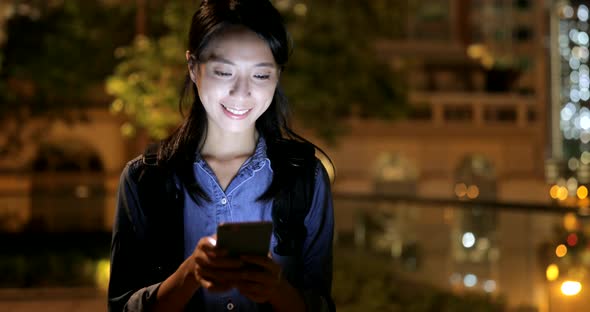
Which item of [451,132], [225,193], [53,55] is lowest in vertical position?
[451,132]

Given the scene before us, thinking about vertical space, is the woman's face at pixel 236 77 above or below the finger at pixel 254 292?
above

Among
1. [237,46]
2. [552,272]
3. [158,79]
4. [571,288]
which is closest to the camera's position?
[237,46]

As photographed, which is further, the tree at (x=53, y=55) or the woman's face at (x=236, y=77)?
the tree at (x=53, y=55)

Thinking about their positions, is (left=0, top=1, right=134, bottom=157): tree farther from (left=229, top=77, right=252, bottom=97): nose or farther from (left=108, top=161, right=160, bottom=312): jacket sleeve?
(left=229, top=77, right=252, bottom=97): nose

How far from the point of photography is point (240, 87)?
2.31m

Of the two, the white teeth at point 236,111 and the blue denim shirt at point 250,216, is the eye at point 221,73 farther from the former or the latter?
the blue denim shirt at point 250,216

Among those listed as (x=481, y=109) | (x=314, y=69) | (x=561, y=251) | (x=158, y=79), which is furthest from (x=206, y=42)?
(x=481, y=109)

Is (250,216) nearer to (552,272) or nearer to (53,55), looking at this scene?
(552,272)

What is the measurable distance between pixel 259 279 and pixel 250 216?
0.31 m

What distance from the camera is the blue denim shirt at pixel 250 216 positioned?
231cm

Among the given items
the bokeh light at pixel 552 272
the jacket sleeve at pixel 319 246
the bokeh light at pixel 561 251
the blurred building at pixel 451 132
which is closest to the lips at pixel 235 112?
the jacket sleeve at pixel 319 246

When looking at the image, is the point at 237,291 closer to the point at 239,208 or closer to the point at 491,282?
the point at 239,208

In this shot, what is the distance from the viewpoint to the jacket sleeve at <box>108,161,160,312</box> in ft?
7.61

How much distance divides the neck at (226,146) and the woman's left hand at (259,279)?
1.52ft
